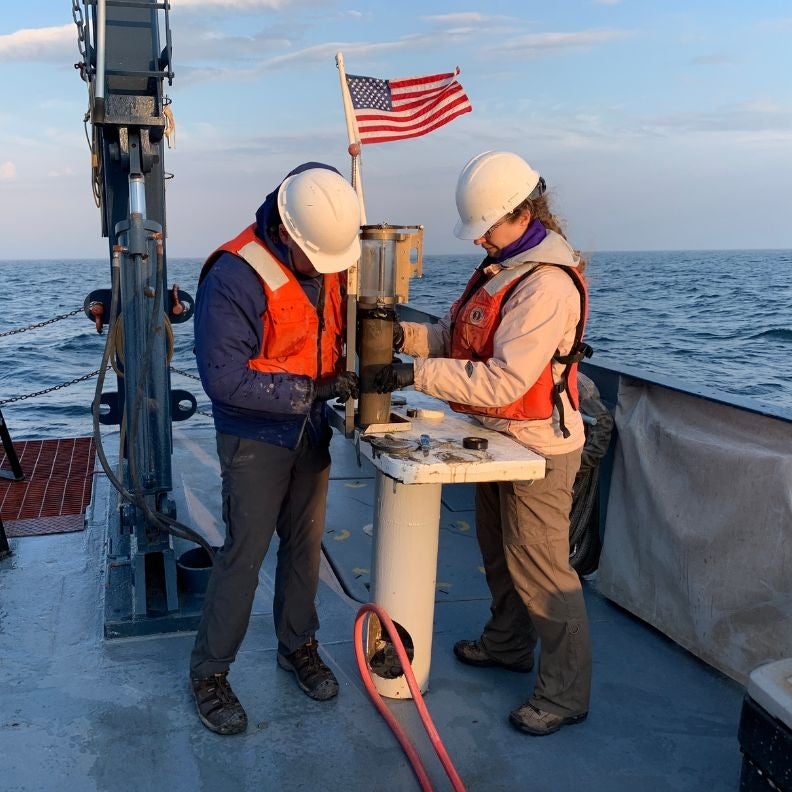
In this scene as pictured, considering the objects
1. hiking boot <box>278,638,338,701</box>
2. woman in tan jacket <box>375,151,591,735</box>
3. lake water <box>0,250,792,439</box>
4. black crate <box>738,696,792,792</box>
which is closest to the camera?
black crate <box>738,696,792,792</box>

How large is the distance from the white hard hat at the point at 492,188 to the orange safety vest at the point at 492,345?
20 centimetres

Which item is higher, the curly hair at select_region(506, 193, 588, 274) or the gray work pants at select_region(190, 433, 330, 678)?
the curly hair at select_region(506, 193, 588, 274)

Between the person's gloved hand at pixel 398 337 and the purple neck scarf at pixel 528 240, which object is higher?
the purple neck scarf at pixel 528 240

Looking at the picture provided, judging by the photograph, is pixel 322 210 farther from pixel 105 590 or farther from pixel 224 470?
pixel 105 590

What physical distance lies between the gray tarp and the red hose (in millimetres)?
1380

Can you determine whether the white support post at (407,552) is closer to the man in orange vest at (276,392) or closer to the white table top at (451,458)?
the white table top at (451,458)

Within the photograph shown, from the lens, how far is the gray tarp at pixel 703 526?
131 inches

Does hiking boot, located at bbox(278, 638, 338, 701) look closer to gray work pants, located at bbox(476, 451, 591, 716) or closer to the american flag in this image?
gray work pants, located at bbox(476, 451, 591, 716)

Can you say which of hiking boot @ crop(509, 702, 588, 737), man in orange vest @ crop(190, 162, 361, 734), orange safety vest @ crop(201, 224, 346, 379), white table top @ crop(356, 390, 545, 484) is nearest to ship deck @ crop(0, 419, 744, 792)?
hiking boot @ crop(509, 702, 588, 737)

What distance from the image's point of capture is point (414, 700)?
3016 mm

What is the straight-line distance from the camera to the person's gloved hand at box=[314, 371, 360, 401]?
9.22 feet

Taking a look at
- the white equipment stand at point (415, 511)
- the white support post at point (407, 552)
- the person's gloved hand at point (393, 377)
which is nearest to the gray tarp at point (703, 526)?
the white equipment stand at point (415, 511)

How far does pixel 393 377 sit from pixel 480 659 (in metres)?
1.46

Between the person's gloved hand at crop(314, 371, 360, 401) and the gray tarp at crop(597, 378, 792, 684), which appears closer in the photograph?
the person's gloved hand at crop(314, 371, 360, 401)
